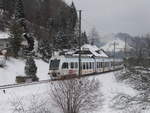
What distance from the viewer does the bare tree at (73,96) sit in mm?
24016

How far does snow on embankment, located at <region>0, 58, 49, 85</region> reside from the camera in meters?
43.7

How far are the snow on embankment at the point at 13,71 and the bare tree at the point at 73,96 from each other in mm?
18296

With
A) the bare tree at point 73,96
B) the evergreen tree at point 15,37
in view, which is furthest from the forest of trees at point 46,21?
the bare tree at point 73,96

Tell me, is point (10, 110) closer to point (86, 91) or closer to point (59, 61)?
point (86, 91)

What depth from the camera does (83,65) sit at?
39.0 m

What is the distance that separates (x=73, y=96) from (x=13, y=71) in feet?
86.1

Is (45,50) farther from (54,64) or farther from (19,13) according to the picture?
(54,64)

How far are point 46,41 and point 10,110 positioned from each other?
52461 millimetres

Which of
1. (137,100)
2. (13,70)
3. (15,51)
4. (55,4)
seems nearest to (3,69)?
(13,70)

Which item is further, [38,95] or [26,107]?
[38,95]

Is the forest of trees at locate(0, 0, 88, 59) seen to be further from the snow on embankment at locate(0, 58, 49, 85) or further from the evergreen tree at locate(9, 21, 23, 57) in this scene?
the snow on embankment at locate(0, 58, 49, 85)

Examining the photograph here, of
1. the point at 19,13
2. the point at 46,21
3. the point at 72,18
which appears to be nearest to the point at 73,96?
the point at 19,13

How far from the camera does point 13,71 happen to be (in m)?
48.9

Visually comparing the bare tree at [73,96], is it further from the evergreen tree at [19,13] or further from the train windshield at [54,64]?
the evergreen tree at [19,13]
